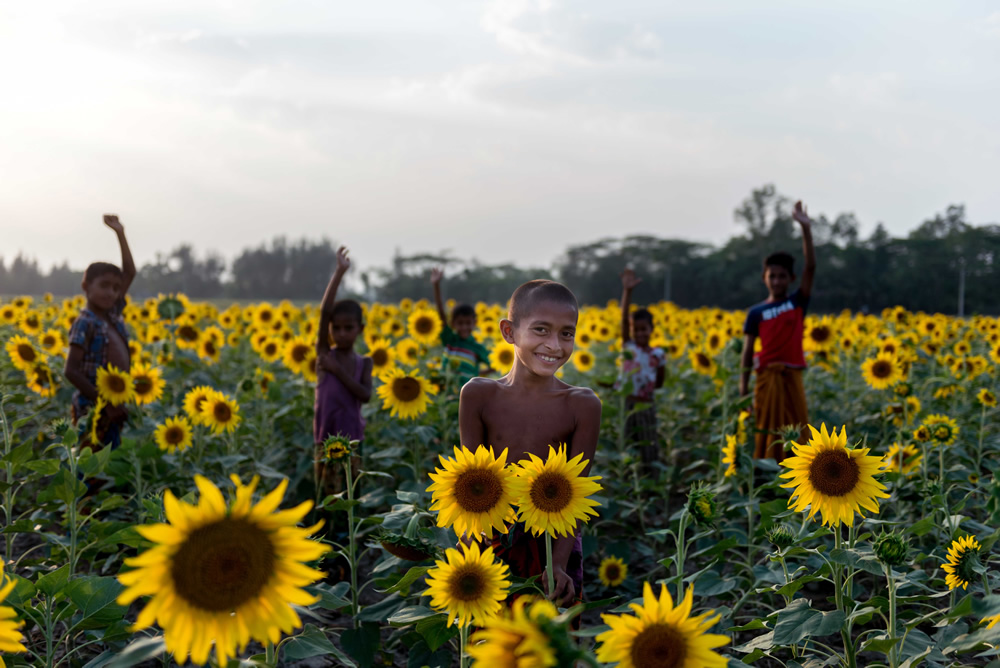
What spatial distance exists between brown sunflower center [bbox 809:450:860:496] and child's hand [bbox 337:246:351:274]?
2899mm

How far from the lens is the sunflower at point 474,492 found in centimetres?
188

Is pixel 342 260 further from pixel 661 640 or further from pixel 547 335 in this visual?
pixel 661 640

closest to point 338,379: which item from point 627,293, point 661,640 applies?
point 627,293

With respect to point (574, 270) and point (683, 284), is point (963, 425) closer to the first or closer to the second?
point (683, 284)

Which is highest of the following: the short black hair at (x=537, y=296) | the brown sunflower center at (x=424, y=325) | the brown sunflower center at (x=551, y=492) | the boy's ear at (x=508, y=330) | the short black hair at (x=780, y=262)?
the short black hair at (x=780, y=262)

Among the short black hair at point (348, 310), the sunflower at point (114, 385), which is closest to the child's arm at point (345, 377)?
the short black hair at point (348, 310)

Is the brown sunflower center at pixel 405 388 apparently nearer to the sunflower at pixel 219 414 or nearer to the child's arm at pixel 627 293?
the sunflower at pixel 219 414

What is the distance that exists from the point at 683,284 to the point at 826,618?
2253 inches

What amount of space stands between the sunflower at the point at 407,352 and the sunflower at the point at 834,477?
4804 millimetres

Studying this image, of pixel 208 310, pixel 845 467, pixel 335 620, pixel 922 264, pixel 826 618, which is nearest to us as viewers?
pixel 826 618

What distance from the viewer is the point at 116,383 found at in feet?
14.6

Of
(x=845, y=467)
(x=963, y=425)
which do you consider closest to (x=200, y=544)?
(x=845, y=467)

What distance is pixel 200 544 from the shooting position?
1.19 m

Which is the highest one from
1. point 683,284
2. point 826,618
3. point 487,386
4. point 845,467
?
point 683,284
